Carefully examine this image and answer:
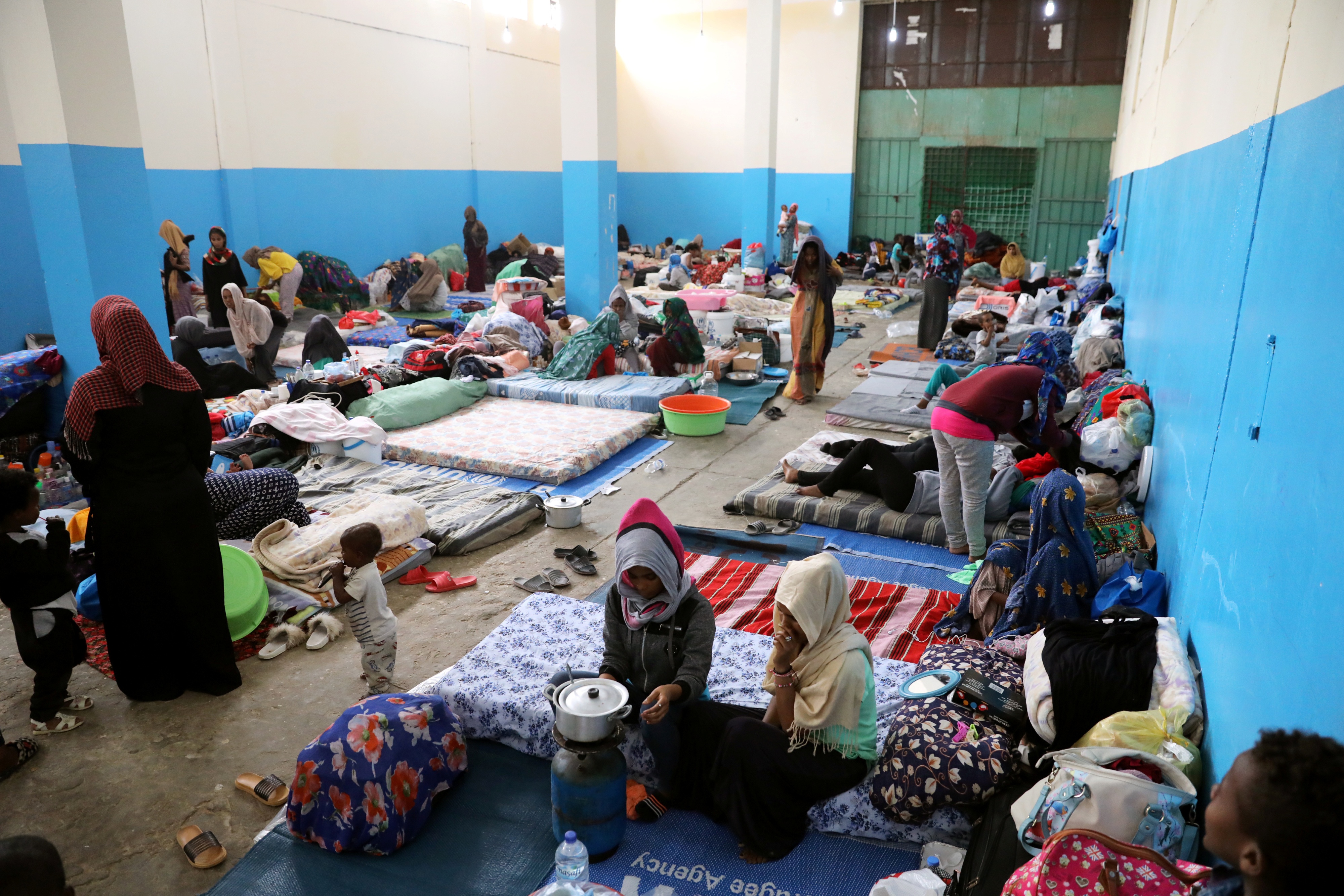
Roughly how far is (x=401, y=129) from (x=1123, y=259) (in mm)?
11572

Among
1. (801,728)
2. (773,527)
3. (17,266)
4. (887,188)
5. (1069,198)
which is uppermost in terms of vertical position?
(887,188)

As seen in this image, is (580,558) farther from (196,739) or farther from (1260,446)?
(1260,446)

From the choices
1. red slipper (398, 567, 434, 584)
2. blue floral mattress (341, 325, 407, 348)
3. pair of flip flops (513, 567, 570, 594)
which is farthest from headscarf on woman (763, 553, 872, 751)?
blue floral mattress (341, 325, 407, 348)

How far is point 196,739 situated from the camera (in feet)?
11.8

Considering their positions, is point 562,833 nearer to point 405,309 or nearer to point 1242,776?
point 1242,776

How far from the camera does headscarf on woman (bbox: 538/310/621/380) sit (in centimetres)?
885

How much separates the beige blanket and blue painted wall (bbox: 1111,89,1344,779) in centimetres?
382

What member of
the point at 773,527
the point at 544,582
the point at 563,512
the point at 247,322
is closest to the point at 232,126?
the point at 247,322

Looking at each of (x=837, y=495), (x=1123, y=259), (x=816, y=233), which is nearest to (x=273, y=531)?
(x=837, y=495)

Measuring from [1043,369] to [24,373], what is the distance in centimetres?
767

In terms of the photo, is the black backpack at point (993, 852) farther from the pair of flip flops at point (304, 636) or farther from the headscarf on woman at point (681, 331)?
the headscarf on woman at point (681, 331)

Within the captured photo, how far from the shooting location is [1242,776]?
140 cm

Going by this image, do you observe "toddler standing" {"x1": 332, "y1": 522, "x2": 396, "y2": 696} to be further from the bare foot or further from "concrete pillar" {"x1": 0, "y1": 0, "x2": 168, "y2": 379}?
"concrete pillar" {"x1": 0, "y1": 0, "x2": 168, "y2": 379}

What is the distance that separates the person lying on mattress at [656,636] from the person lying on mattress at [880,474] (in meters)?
2.75
